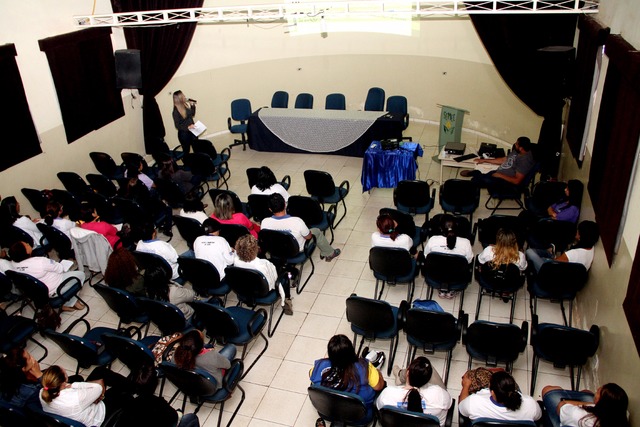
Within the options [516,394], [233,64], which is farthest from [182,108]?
[516,394]

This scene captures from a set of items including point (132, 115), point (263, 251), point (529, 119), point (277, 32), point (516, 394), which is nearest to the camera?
point (516, 394)

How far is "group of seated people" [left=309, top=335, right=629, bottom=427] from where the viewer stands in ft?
10.6

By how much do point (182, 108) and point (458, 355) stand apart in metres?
6.61

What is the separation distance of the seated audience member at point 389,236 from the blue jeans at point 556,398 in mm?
1971

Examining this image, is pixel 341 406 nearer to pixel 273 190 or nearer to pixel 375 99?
pixel 273 190

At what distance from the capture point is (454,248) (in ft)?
16.9

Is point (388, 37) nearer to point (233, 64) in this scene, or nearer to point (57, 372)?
point (233, 64)

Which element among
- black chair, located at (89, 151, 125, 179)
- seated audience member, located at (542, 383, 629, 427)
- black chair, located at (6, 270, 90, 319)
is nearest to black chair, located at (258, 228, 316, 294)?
black chair, located at (6, 270, 90, 319)

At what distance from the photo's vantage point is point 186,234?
6176 mm

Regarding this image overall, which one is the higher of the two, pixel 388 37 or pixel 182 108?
pixel 388 37

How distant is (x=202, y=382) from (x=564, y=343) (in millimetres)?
2810

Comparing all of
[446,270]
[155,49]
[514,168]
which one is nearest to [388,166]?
[514,168]

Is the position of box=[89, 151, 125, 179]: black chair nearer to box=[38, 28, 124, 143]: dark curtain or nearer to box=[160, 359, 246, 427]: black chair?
box=[38, 28, 124, 143]: dark curtain

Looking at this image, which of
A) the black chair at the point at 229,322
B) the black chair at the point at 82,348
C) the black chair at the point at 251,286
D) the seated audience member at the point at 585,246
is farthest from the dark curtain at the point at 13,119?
the seated audience member at the point at 585,246
